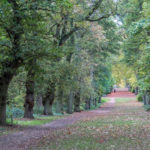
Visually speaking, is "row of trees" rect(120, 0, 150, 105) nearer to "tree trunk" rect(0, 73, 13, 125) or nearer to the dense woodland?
the dense woodland

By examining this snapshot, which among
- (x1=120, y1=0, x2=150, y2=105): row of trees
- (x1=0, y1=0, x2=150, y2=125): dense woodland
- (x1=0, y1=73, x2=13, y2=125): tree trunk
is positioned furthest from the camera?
(x1=120, y1=0, x2=150, y2=105): row of trees

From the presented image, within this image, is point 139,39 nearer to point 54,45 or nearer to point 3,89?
point 54,45

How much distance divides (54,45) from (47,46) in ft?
4.18

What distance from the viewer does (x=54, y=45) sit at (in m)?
14.8

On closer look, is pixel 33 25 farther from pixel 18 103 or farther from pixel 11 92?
pixel 18 103

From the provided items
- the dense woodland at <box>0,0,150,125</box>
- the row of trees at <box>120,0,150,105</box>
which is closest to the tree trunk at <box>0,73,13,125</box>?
the dense woodland at <box>0,0,150,125</box>

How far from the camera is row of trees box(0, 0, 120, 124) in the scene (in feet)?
42.8

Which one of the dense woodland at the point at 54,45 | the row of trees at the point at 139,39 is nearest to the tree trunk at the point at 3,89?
the dense woodland at the point at 54,45

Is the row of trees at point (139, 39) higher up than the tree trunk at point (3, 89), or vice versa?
the row of trees at point (139, 39)

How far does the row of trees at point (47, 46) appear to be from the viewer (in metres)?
13.1

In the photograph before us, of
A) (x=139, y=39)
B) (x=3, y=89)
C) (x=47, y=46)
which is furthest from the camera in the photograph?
(x=139, y=39)

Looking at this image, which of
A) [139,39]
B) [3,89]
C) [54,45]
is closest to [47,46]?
[54,45]

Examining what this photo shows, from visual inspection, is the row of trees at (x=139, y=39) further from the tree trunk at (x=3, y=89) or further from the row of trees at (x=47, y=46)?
the tree trunk at (x=3, y=89)

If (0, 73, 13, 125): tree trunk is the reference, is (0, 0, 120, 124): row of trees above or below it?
above
